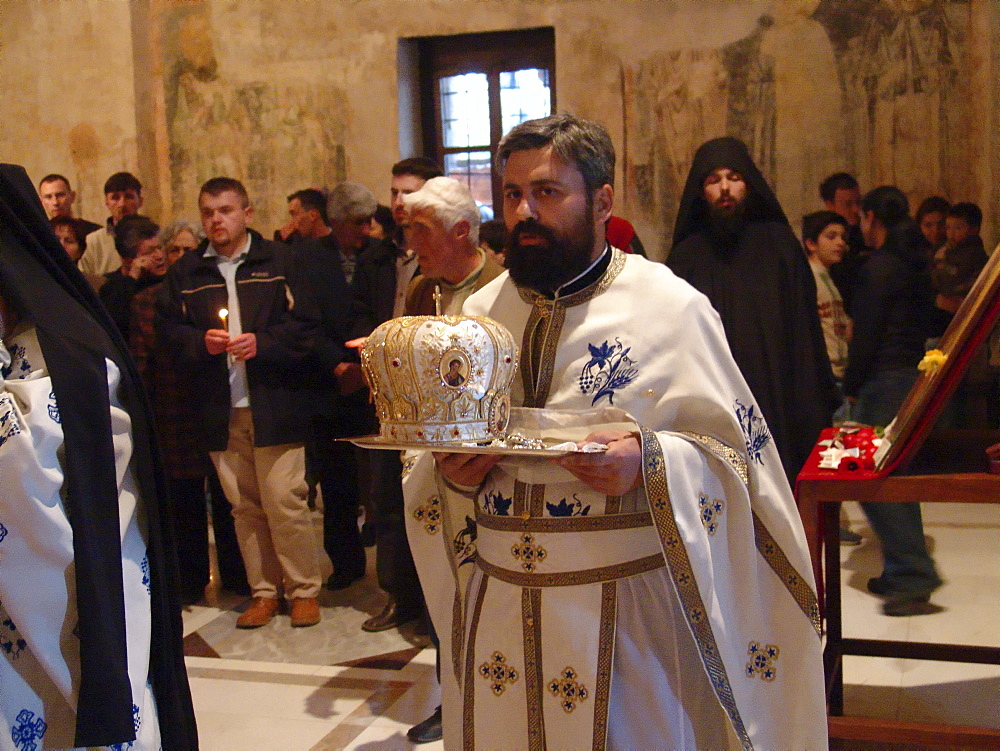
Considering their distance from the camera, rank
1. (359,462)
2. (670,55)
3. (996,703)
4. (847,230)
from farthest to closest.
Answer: (670,55)
(847,230)
(359,462)
(996,703)

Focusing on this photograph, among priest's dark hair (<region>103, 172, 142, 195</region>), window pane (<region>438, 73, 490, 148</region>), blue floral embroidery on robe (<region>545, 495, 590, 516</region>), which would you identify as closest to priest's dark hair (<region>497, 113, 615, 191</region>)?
blue floral embroidery on robe (<region>545, 495, 590, 516</region>)

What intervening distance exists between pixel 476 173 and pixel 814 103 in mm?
2661

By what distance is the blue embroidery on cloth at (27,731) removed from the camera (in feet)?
7.25

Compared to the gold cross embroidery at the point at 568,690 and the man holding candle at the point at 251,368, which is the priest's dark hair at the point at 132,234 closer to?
the man holding candle at the point at 251,368

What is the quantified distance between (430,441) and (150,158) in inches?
308

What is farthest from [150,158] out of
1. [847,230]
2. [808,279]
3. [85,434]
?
[85,434]

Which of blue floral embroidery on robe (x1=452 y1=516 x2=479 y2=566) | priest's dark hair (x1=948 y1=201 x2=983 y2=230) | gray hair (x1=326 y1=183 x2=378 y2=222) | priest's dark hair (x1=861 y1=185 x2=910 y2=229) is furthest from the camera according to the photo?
priest's dark hair (x1=948 y1=201 x2=983 y2=230)

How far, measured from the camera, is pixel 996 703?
3.60 m

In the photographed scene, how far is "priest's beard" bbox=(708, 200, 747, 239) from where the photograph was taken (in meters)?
4.39

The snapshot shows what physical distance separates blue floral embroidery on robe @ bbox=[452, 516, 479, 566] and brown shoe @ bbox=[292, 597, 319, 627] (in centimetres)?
265

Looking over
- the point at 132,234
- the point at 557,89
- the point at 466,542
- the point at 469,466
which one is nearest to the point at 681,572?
the point at 469,466

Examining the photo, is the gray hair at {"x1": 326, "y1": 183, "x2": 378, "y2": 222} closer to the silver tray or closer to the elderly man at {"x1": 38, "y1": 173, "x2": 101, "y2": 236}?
the elderly man at {"x1": 38, "y1": 173, "x2": 101, "y2": 236}

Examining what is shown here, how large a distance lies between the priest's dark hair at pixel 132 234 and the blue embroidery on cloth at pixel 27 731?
393 cm

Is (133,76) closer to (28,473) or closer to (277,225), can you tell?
(277,225)
